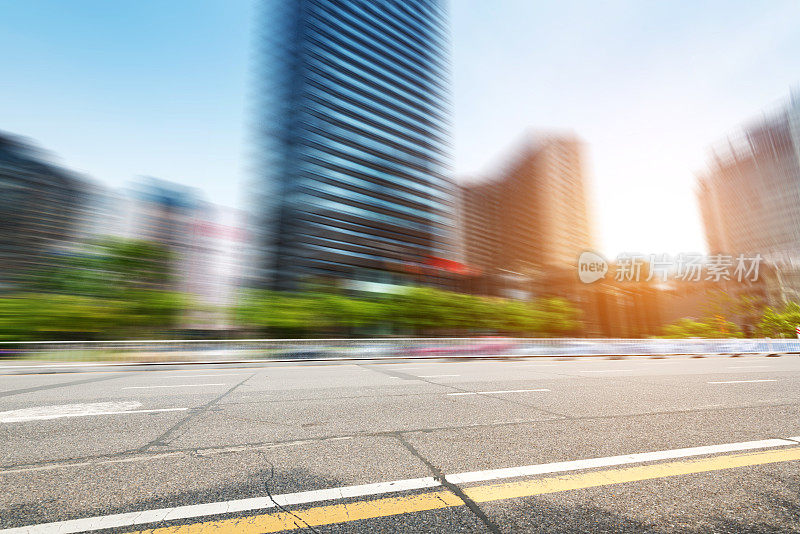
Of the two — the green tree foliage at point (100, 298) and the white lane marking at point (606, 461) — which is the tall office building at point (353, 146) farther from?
the white lane marking at point (606, 461)

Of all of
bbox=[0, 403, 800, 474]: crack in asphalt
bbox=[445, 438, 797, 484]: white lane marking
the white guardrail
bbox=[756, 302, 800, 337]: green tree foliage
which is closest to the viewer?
bbox=[445, 438, 797, 484]: white lane marking

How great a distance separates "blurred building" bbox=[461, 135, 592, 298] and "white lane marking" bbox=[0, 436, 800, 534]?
124079 mm

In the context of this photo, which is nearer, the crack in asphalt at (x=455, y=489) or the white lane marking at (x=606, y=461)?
the crack in asphalt at (x=455, y=489)

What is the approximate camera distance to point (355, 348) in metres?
17.6

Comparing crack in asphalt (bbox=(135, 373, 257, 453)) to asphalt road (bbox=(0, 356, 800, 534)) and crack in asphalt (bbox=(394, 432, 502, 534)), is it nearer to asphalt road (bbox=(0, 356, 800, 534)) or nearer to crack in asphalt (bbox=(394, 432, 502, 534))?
asphalt road (bbox=(0, 356, 800, 534))

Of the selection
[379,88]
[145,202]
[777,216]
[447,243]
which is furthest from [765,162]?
[145,202]

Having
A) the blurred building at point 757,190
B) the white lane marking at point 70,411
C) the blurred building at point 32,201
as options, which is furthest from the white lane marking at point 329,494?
the blurred building at point 32,201

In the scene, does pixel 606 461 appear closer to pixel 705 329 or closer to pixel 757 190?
pixel 705 329

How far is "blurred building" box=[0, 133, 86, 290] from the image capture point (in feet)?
273

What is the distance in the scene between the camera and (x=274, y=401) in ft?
19.2

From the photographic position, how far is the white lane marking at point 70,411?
471 centimetres

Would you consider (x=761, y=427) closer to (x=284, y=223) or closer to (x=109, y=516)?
(x=109, y=516)

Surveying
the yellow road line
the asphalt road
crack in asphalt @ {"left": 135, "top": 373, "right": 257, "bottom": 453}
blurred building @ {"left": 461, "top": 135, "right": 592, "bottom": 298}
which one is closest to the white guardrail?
the asphalt road

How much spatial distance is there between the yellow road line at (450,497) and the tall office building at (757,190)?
96.7 m
